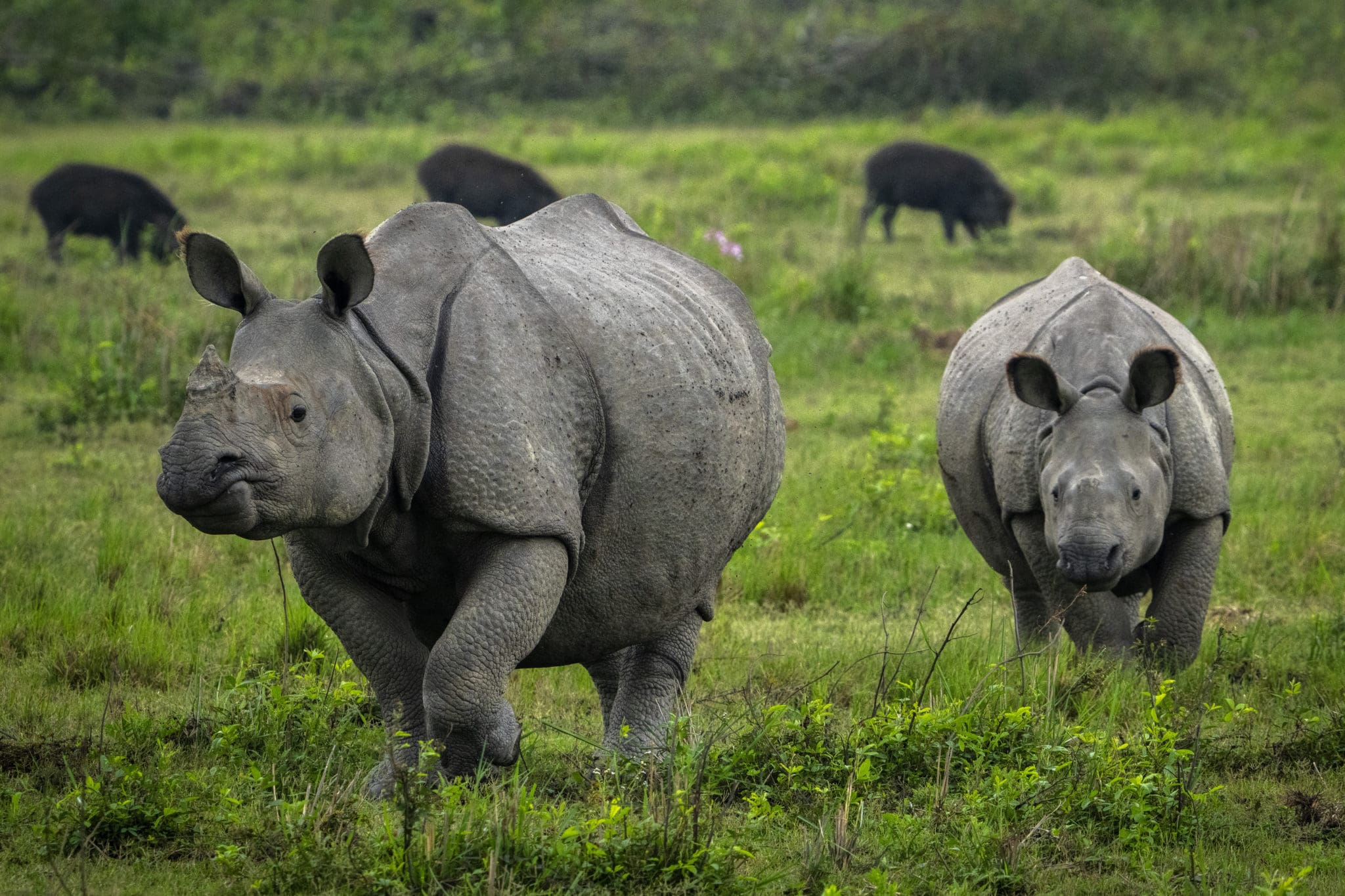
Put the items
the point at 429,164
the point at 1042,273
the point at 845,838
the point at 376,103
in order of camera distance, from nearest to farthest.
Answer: the point at 845,838
the point at 1042,273
the point at 429,164
the point at 376,103

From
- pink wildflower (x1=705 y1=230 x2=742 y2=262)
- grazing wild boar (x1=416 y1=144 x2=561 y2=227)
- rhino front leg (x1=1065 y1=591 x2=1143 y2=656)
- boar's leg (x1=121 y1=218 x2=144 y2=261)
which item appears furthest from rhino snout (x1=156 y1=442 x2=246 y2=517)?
grazing wild boar (x1=416 y1=144 x2=561 y2=227)

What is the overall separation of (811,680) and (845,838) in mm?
1453

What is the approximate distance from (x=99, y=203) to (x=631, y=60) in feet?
39.2

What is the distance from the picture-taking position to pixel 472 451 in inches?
145

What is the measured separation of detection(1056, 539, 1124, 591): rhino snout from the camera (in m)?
4.94

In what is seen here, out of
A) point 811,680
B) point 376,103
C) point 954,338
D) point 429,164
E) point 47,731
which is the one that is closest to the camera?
point 47,731

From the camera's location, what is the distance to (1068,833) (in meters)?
4.11

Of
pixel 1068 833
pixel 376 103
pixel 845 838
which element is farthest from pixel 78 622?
pixel 376 103

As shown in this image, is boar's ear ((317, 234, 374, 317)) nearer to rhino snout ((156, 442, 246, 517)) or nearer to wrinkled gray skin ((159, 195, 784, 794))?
wrinkled gray skin ((159, 195, 784, 794))

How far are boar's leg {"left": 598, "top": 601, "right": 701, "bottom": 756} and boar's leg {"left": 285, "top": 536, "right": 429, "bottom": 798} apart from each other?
29.2 inches

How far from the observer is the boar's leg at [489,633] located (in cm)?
372

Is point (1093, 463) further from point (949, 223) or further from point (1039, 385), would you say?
point (949, 223)

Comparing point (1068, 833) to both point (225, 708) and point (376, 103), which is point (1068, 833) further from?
point (376, 103)

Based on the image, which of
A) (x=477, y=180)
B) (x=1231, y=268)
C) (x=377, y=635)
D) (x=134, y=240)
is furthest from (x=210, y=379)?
→ (x=477, y=180)
